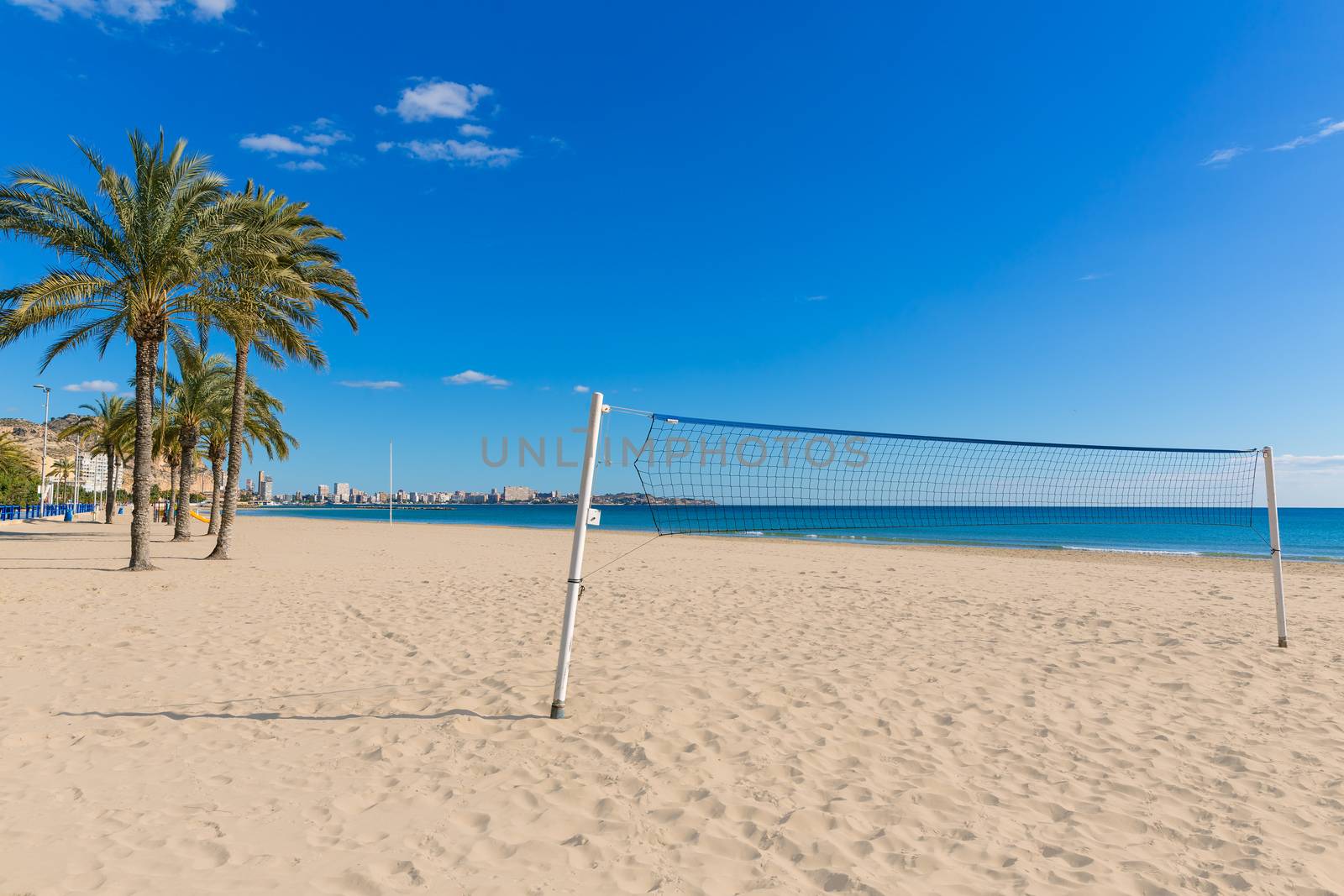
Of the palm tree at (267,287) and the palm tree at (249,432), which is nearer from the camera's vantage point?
the palm tree at (267,287)

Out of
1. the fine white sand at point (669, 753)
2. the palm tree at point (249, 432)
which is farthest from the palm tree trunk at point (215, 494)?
the fine white sand at point (669, 753)

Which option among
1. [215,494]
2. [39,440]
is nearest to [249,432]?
[215,494]

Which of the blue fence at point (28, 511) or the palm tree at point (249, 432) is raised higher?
the palm tree at point (249, 432)

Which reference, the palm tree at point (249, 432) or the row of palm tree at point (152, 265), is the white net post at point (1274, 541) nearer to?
the row of palm tree at point (152, 265)

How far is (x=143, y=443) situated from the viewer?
43.4 feet

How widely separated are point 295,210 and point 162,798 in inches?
633

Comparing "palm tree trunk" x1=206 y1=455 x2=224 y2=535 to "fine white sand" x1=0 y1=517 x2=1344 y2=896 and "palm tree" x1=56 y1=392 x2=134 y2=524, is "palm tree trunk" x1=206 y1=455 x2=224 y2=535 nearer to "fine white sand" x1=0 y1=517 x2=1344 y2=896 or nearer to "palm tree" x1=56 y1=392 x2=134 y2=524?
"palm tree" x1=56 y1=392 x2=134 y2=524

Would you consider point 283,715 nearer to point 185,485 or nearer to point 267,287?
point 267,287

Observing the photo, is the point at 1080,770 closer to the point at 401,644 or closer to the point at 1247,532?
the point at 401,644

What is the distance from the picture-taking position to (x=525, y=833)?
315 centimetres

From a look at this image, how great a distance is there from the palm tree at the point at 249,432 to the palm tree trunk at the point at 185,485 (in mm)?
897

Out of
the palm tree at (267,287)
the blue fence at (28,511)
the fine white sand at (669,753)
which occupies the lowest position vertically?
the fine white sand at (669,753)

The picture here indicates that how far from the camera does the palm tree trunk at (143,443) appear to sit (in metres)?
13.1

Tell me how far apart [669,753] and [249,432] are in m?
26.8
